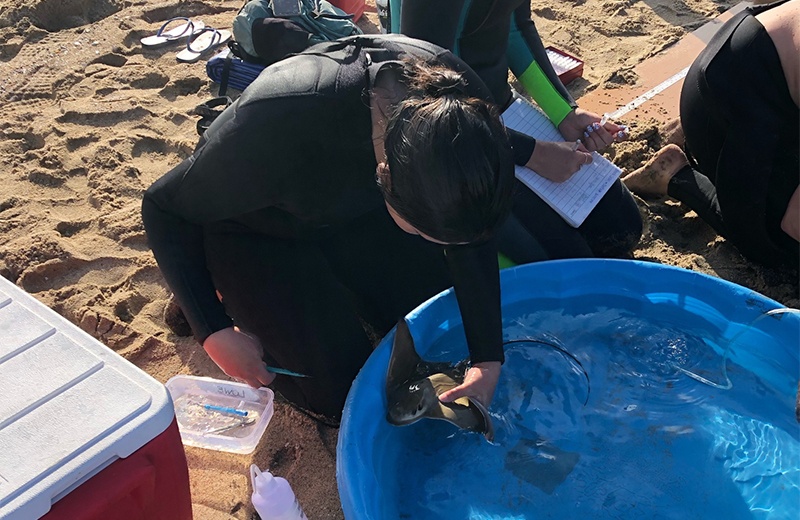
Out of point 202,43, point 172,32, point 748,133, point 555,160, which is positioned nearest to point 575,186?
point 555,160

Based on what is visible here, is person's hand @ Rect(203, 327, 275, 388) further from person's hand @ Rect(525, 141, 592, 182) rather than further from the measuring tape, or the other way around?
the measuring tape

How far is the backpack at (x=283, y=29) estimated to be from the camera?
2.70m

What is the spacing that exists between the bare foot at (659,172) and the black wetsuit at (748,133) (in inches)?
5.4

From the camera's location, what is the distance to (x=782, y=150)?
80.8 inches

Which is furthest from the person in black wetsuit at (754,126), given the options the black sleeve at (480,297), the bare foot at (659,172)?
the black sleeve at (480,297)

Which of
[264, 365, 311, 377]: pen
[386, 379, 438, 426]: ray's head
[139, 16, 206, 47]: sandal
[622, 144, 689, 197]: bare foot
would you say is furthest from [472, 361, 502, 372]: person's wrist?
[139, 16, 206, 47]: sandal

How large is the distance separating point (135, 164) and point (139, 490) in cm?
180

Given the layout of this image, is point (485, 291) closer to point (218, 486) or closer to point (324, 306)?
point (324, 306)

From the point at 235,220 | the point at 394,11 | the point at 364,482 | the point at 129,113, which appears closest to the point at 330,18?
the point at 394,11

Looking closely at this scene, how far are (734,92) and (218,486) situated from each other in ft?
5.77

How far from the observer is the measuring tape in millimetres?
2910

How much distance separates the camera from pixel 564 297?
1.98m

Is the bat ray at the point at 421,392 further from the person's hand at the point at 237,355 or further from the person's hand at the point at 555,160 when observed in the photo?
the person's hand at the point at 555,160

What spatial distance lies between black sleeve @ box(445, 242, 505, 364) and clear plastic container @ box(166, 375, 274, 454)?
0.56 m
